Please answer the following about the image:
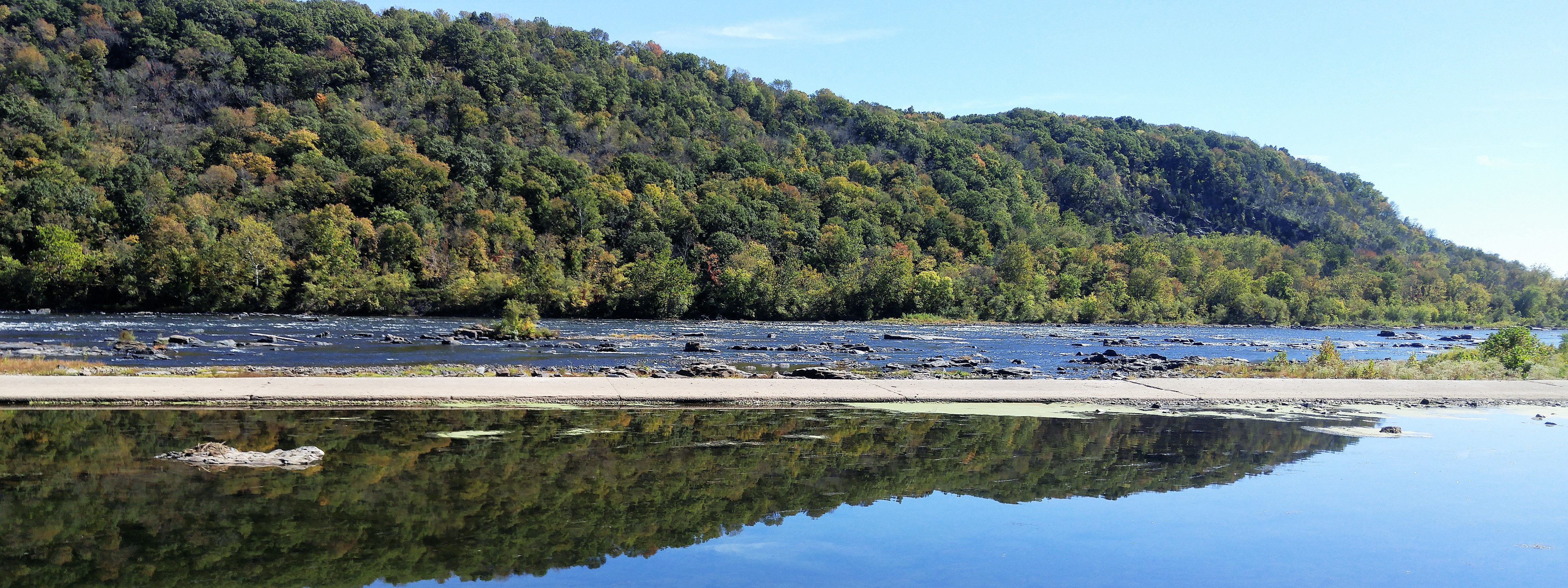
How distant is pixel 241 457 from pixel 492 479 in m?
A: 2.79

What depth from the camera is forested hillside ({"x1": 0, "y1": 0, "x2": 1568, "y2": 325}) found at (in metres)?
72.6

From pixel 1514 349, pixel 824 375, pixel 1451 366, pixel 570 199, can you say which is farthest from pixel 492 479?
pixel 570 199

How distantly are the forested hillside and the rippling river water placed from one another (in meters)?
9.16

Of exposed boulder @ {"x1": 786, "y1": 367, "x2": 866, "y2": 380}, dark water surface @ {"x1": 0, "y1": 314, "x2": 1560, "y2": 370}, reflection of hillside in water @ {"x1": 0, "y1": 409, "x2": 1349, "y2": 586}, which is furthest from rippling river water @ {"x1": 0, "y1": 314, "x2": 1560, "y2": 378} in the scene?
reflection of hillside in water @ {"x1": 0, "y1": 409, "x2": 1349, "y2": 586}

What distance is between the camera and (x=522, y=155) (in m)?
106

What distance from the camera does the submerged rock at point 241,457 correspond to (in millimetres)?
9062

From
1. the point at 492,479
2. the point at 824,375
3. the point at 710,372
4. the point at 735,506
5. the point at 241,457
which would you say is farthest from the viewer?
the point at 824,375

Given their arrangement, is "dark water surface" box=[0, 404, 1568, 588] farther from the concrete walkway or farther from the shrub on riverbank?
the shrub on riverbank

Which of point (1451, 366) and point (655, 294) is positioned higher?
point (655, 294)

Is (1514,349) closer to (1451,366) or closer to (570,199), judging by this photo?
(1451,366)

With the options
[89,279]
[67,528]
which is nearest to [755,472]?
[67,528]

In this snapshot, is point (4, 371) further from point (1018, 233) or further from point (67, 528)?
point (1018, 233)

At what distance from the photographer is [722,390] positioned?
55.6 ft

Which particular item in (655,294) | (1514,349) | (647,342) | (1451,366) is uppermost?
(655,294)
